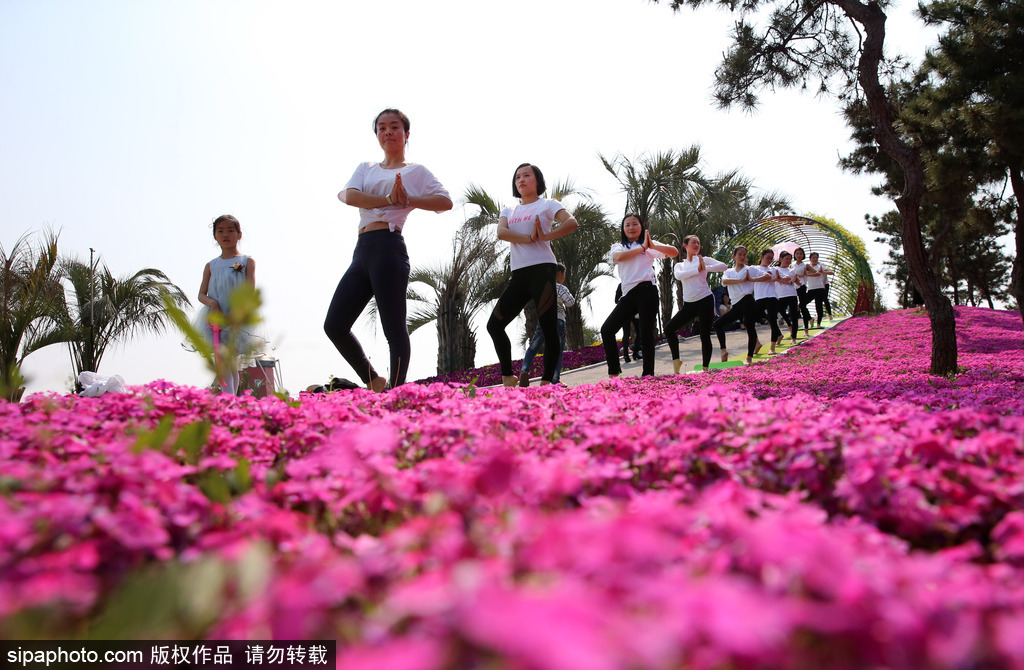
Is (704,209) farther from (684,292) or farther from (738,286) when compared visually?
(684,292)

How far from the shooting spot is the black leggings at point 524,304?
5668 millimetres

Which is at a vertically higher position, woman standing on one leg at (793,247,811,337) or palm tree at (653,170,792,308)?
palm tree at (653,170,792,308)

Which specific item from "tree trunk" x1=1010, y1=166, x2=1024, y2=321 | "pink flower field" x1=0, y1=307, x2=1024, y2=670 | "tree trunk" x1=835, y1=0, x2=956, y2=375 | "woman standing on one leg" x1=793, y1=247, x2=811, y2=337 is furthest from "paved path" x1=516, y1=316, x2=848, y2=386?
"pink flower field" x1=0, y1=307, x2=1024, y2=670

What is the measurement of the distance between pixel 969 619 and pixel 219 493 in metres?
1.32

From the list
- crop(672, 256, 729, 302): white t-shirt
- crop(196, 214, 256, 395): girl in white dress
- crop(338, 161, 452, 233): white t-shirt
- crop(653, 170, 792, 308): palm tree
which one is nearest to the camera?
crop(338, 161, 452, 233): white t-shirt

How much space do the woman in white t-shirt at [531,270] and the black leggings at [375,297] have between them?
1.27 m

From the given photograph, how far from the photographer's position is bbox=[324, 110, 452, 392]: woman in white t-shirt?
448 centimetres

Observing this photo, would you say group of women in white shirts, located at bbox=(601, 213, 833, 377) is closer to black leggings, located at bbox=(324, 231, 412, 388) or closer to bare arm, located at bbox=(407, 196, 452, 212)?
bare arm, located at bbox=(407, 196, 452, 212)

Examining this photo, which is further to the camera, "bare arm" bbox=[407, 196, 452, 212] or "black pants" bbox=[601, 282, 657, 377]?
"black pants" bbox=[601, 282, 657, 377]

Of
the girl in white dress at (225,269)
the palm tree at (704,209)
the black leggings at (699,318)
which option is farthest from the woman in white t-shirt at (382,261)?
the palm tree at (704,209)

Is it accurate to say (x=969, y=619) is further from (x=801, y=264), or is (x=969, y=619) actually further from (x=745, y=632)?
(x=801, y=264)

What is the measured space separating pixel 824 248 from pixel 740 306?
65.7 ft

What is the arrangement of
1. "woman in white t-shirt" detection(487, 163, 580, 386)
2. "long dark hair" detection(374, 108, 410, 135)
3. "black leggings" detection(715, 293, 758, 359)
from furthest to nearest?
"black leggings" detection(715, 293, 758, 359) → "woman in white t-shirt" detection(487, 163, 580, 386) → "long dark hair" detection(374, 108, 410, 135)

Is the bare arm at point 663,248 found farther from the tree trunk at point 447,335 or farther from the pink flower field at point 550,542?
the tree trunk at point 447,335
